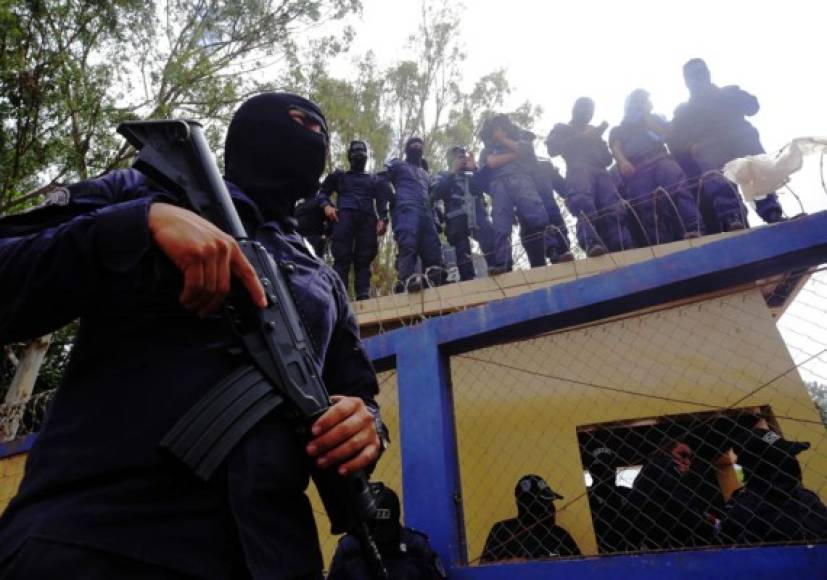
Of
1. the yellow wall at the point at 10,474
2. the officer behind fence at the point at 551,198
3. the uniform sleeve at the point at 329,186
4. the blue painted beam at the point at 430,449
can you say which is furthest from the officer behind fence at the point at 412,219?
the yellow wall at the point at 10,474

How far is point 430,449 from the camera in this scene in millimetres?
2059

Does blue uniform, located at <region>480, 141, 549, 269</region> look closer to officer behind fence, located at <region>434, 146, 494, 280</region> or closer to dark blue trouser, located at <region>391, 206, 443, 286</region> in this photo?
officer behind fence, located at <region>434, 146, 494, 280</region>

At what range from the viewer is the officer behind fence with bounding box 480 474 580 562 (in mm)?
3070

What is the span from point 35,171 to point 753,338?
363 inches

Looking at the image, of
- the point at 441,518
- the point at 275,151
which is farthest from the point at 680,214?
the point at 275,151

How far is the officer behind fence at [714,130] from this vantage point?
165 inches

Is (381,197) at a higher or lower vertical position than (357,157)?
lower

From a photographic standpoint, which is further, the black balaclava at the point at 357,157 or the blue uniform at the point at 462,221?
the black balaclava at the point at 357,157

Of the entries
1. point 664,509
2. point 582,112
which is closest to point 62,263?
point 664,509

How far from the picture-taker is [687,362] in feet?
12.3

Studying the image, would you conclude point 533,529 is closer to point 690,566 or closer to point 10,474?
point 690,566

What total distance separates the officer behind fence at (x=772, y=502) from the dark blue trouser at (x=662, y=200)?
1.97 m

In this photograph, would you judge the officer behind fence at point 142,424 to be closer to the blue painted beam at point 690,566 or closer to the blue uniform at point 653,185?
the blue painted beam at point 690,566

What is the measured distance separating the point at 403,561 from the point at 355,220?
162 inches
